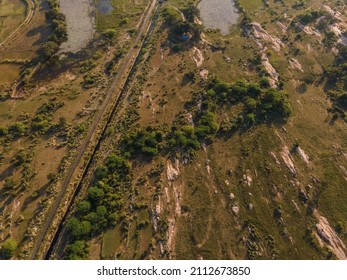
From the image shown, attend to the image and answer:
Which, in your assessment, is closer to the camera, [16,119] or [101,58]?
[16,119]

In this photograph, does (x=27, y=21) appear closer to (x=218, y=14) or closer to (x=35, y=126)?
(x=35, y=126)

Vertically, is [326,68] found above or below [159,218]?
above

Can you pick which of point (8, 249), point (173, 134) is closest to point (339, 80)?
point (173, 134)

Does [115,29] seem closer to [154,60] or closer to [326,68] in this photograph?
[154,60]

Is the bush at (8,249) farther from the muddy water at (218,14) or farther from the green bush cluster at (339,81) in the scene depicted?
the muddy water at (218,14)

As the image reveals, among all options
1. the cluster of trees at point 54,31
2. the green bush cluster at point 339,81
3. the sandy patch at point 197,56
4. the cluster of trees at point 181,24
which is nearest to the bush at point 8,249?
the cluster of trees at point 54,31

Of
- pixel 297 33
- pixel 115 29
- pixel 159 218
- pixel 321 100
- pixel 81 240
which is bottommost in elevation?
pixel 81 240

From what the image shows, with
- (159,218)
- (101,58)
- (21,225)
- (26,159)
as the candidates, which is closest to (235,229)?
(159,218)

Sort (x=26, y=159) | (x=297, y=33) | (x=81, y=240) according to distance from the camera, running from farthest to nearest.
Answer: (x=297, y=33) → (x=26, y=159) → (x=81, y=240)
